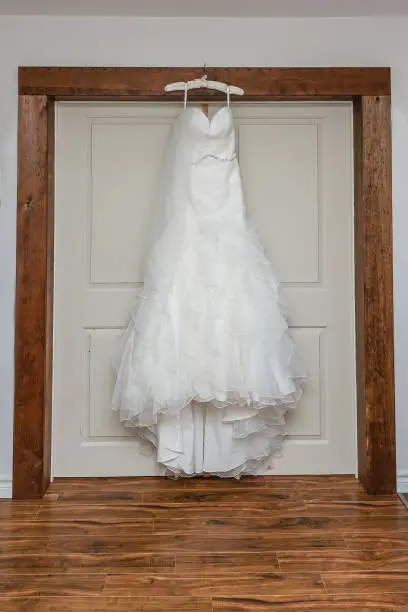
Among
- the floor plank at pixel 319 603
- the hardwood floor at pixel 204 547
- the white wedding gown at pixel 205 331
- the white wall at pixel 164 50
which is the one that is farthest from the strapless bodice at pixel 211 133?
the floor plank at pixel 319 603

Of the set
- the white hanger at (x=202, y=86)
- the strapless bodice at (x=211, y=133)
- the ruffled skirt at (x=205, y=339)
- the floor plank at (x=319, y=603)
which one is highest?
the white hanger at (x=202, y=86)

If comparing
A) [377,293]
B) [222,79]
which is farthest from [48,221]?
[377,293]

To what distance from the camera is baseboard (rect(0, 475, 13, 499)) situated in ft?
8.56

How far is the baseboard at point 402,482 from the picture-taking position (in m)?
2.66

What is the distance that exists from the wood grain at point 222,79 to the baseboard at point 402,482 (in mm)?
1690

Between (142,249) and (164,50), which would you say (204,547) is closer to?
(142,249)

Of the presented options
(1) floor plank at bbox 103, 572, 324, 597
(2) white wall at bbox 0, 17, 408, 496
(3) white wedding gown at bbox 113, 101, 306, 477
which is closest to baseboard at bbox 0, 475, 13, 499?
(2) white wall at bbox 0, 17, 408, 496

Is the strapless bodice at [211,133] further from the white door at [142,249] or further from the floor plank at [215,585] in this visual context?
the floor plank at [215,585]

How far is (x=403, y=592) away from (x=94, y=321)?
1.69 m

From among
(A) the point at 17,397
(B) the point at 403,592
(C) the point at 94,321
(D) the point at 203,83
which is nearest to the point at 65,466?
(A) the point at 17,397

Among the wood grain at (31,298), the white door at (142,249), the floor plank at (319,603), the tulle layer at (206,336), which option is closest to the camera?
the floor plank at (319,603)

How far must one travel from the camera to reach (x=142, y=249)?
9.14 ft

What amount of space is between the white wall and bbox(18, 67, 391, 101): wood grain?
47 mm

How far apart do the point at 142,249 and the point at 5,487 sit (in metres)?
1.22
